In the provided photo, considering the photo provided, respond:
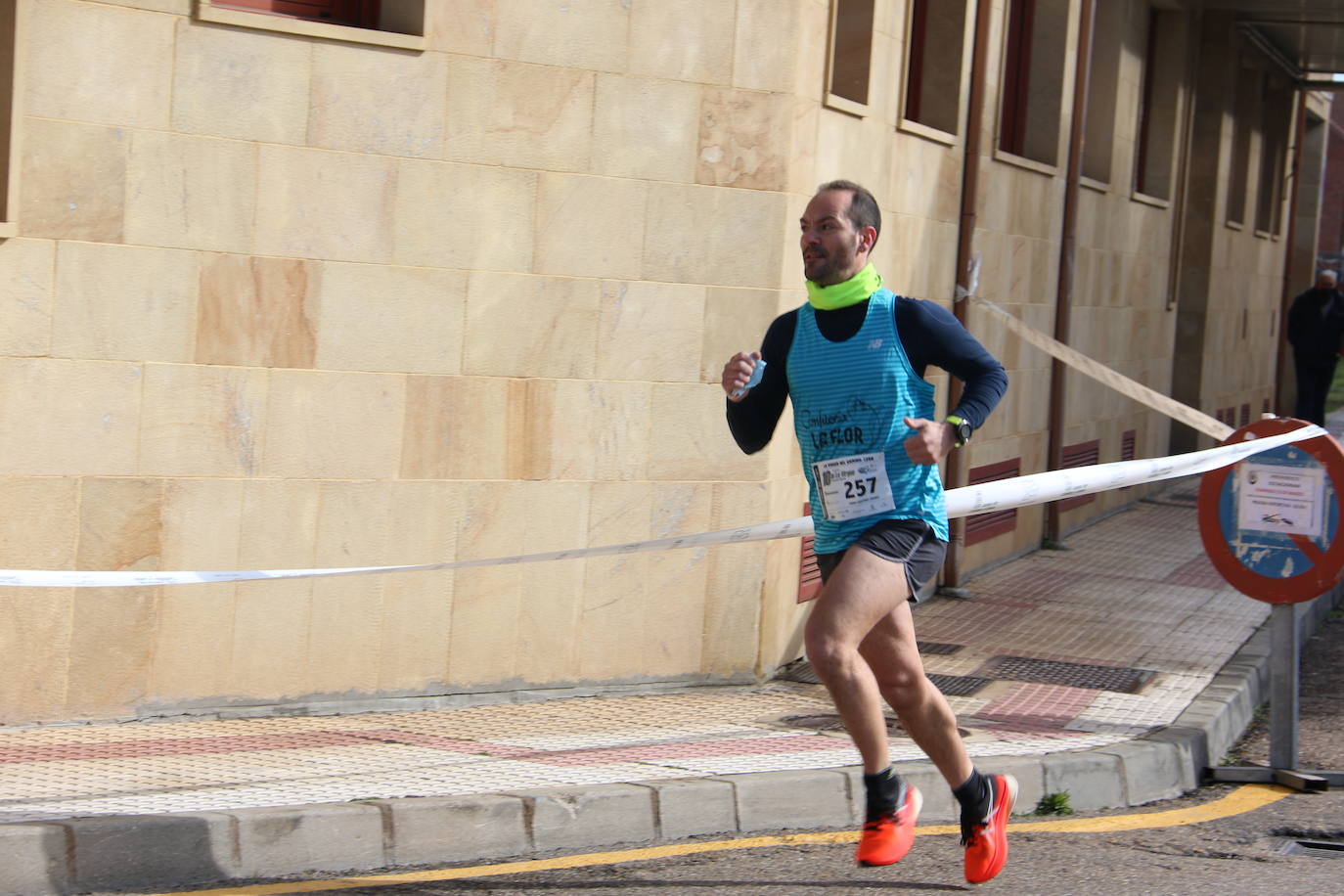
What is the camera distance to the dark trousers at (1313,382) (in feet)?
63.3

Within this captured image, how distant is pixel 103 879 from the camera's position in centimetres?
479

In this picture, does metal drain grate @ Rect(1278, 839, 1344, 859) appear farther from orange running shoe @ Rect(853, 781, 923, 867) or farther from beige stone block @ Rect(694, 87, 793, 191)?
beige stone block @ Rect(694, 87, 793, 191)

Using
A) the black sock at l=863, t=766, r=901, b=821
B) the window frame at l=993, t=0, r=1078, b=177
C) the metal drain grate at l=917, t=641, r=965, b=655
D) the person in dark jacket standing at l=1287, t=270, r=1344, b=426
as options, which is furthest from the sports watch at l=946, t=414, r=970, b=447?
the person in dark jacket standing at l=1287, t=270, r=1344, b=426

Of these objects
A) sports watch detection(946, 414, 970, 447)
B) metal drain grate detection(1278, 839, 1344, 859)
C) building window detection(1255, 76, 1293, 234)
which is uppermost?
building window detection(1255, 76, 1293, 234)

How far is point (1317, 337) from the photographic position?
63.0 feet

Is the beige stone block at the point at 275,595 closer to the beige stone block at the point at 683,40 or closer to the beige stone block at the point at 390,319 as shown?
the beige stone block at the point at 390,319

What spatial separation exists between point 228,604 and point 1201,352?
1368 cm

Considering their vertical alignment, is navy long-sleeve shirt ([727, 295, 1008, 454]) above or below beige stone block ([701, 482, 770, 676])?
above

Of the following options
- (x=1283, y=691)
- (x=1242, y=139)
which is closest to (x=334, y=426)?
(x=1283, y=691)

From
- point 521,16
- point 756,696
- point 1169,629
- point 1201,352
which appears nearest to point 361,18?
point 521,16

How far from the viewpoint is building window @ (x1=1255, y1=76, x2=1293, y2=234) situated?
72.6 ft

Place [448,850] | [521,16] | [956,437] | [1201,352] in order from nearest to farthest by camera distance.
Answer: [956,437] < [448,850] < [521,16] < [1201,352]

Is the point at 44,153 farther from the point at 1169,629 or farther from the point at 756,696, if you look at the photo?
the point at 1169,629

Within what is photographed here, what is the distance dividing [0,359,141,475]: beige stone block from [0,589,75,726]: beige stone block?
47cm
